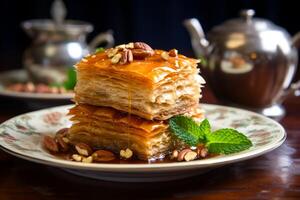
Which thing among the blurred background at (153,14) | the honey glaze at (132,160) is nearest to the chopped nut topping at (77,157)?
the honey glaze at (132,160)

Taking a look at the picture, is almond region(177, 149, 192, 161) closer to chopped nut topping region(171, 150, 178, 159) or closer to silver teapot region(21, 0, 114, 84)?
chopped nut topping region(171, 150, 178, 159)

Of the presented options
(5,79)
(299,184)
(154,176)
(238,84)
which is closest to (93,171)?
(154,176)

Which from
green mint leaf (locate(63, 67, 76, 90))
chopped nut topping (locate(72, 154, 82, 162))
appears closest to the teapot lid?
green mint leaf (locate(63, 67, 76, 90))

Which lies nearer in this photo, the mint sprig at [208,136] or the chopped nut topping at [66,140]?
the mint sprig at [208,136]

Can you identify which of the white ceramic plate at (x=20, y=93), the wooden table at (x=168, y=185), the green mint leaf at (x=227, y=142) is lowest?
the wooden table at (x=168, y=185)

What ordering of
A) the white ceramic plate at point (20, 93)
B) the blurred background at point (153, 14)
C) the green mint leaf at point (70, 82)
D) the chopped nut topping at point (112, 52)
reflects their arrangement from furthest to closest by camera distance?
the blurred background at point (153, 14), the green mint leaf at point (70, 82), the white ceramic plate at point (20, 93), the chopped nut topping at point (112, 52)

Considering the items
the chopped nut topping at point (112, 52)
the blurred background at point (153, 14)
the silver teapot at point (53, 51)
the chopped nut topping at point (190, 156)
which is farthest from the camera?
the blurred background at point (153, 14)

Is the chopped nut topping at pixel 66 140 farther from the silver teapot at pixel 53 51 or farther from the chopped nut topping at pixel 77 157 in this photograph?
the silver teapot at pixel 53 51
